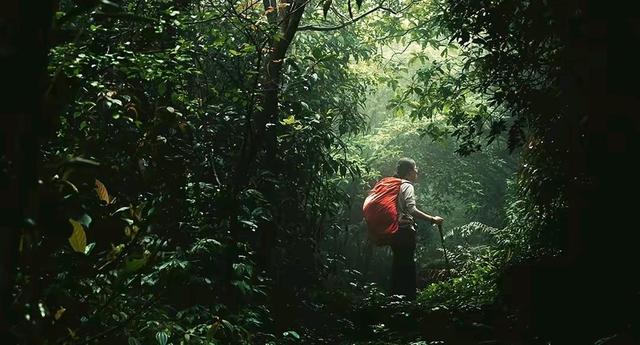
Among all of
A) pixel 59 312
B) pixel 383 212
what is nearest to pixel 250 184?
pixel 383 212

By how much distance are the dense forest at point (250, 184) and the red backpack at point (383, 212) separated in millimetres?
551

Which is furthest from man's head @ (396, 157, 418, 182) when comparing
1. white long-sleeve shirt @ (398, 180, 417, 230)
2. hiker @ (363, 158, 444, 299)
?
white long-sleeve shirt @ (398, 180, 417, 230)

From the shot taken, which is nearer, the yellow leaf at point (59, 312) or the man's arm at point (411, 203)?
the yellow leaf at point (59, 312)

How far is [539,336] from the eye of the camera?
4.41 m

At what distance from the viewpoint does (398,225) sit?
832 centimetres

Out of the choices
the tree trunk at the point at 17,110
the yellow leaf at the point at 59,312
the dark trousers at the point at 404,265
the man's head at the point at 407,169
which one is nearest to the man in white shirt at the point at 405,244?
the dark trousers at the point at 404,265

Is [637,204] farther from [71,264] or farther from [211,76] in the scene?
[211,76]

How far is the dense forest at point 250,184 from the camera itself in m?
1.66

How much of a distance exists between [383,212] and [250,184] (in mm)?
2598

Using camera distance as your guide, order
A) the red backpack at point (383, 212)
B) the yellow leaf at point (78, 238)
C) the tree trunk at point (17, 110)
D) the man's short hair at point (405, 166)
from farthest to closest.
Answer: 1. the man's short hair at point (405, 166)
2. the red backpack at point (383, 212)
3. the yellow leaf at point (78, 238)
4. the tree trunk at point (17, 110)

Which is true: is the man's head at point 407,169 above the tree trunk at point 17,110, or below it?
above

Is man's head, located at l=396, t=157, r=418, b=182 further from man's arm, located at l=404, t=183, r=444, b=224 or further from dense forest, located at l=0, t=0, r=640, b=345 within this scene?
dense forest, located at l=0, t=0, r=640, b=345

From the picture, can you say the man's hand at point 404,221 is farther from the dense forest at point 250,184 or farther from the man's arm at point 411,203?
the dense forest at point 250,184

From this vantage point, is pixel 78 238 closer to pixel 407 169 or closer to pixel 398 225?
pixel 398 225
